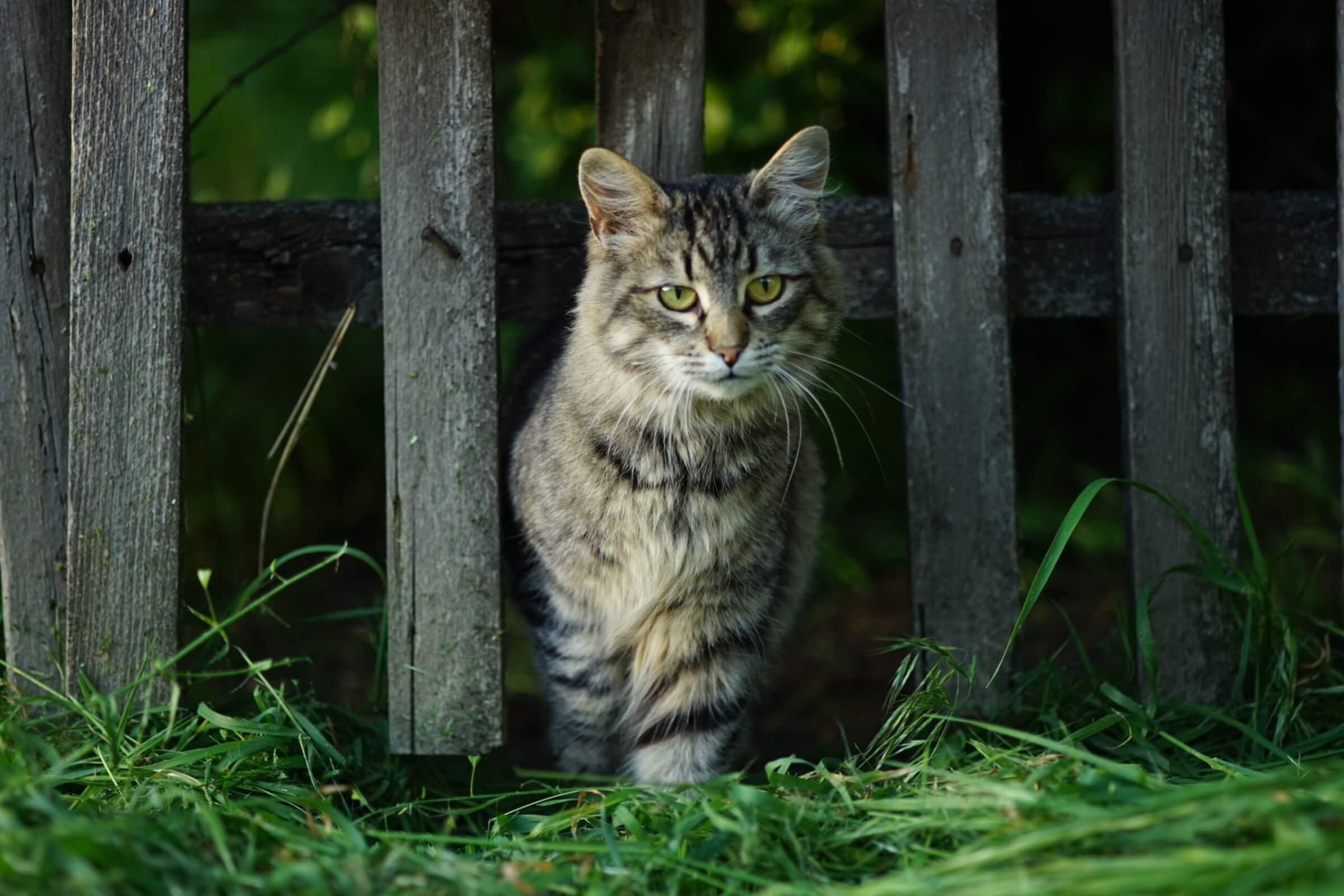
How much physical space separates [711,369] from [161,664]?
1.20 metres

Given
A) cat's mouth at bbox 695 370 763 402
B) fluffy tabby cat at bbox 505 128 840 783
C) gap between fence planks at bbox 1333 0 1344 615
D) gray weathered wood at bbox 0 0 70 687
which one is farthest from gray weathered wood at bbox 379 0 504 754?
gap between fence planks at bbox 1333 0 1344 615

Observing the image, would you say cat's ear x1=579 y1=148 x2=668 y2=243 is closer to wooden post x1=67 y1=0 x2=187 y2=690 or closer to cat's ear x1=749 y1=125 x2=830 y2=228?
cat's ear x1=749 y1=125 x2=830 y2=228

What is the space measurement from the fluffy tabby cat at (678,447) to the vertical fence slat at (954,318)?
228 mm

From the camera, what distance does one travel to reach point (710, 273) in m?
2.44

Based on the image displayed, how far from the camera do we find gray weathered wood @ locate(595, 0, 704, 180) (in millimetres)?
2646

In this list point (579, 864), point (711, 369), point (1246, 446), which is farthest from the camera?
point (1246, 446)

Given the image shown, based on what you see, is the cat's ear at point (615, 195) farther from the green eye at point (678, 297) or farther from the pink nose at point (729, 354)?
the pink nose at point (729, 354)

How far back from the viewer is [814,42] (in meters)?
3.85

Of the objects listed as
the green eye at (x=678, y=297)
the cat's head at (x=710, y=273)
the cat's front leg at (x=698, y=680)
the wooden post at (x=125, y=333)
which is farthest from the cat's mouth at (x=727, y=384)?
the wooden post at (x=125, y=333)

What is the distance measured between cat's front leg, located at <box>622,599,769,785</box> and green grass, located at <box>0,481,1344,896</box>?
0.18m

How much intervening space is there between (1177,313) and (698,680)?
141 cm

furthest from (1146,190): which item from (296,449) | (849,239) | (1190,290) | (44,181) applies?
(296,449)

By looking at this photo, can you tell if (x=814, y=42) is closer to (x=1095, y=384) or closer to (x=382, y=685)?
(x=1095, y=384)

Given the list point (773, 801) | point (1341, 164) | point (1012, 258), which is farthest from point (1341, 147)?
point (773, 801)
